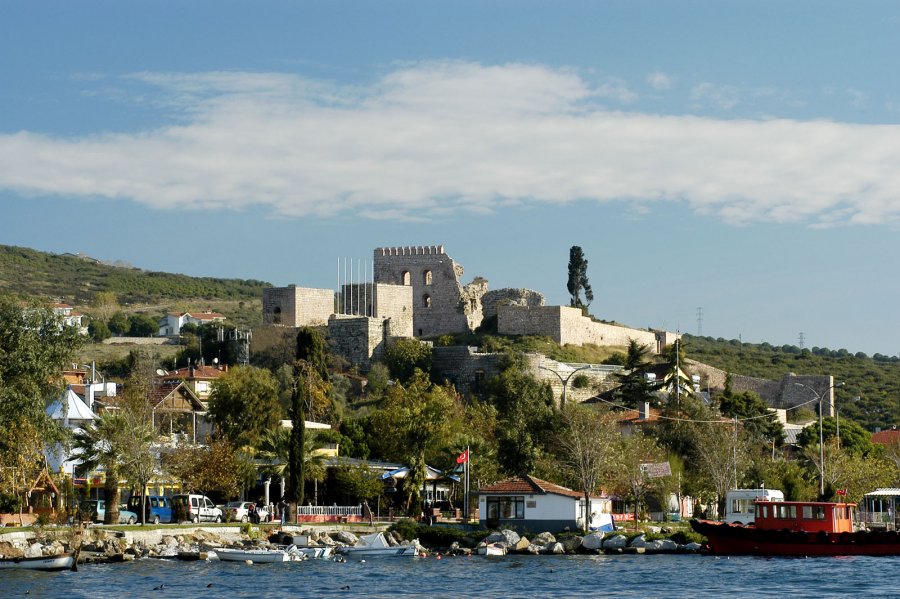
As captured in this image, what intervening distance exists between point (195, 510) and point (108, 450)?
4.31 metres

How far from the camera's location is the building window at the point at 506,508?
59250 millimetres

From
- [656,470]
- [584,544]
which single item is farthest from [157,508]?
[656,470]

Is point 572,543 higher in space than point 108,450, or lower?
lower

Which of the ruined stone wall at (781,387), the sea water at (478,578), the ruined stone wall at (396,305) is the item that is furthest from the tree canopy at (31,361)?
the ruined stone wall at (781,387)

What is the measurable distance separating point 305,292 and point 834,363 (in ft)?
229

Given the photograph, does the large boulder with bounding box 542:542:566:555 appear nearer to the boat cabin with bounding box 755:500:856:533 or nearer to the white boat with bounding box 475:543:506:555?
the white boat with bounding box 475:543:506:555

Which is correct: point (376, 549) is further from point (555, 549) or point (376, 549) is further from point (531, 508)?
point (531, 508)

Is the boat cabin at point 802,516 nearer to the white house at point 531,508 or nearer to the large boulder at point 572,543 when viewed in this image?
the large boulder at point 572,543

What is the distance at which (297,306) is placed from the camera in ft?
332

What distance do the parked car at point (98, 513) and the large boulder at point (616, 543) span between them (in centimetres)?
1755

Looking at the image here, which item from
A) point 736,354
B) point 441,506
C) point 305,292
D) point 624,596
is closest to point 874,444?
point 441,506

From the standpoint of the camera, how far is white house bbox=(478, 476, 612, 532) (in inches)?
2319

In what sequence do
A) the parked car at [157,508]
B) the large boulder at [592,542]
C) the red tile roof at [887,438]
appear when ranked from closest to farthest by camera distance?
the parked car at [157,508] < the large boulder at [592,542] < the red tile roof at [887,438]

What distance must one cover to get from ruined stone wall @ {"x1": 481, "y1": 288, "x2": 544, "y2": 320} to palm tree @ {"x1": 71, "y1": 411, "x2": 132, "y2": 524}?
5504 cm
